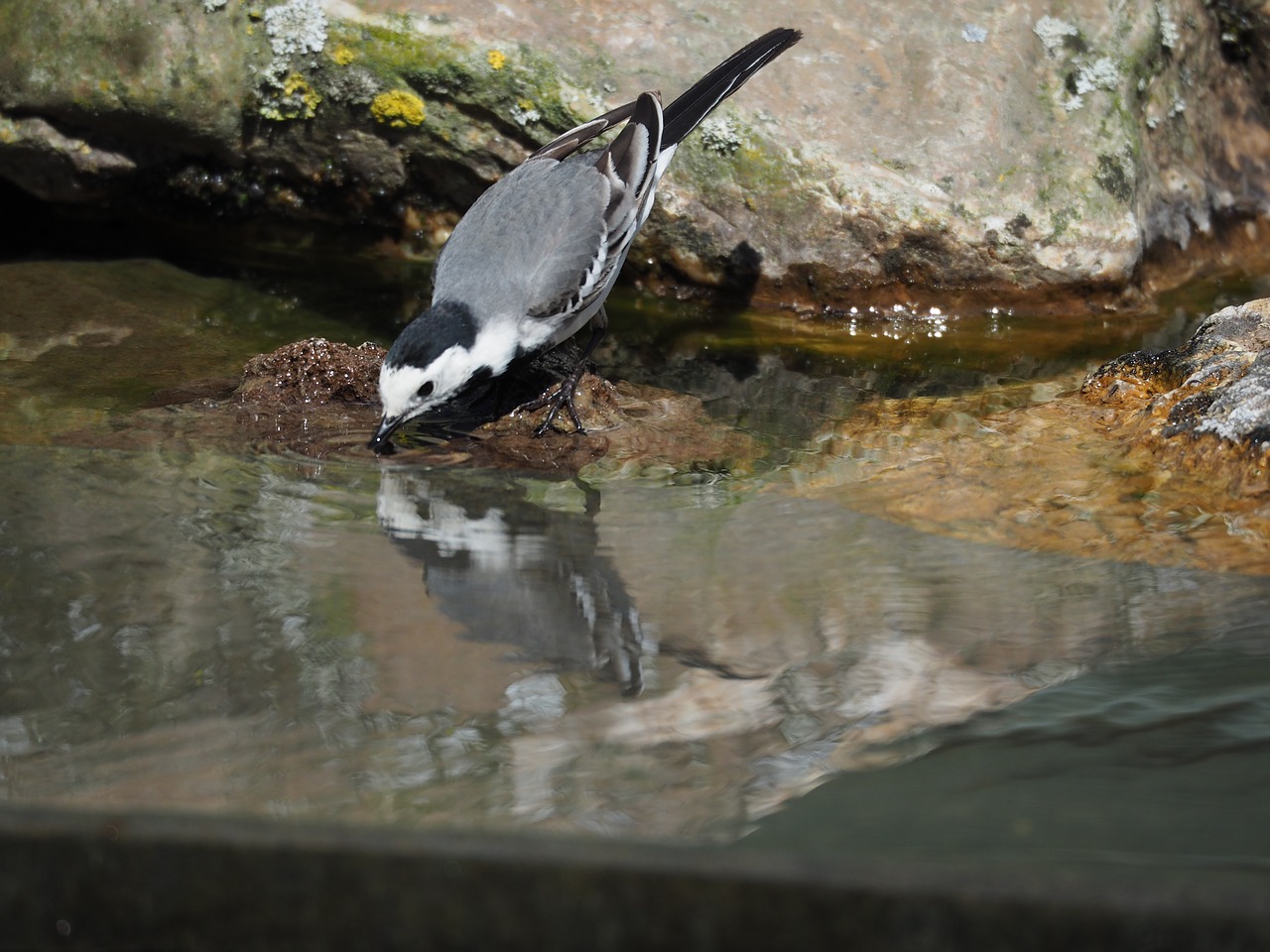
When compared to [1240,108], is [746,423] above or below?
below

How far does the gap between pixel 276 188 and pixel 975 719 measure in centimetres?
635

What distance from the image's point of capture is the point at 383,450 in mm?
5203

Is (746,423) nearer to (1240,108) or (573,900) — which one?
(573,900)

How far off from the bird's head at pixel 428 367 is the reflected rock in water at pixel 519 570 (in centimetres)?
28

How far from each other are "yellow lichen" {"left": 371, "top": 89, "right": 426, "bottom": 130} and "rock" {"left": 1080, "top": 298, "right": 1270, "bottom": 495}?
4.11 metres

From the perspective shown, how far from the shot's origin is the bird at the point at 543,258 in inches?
200

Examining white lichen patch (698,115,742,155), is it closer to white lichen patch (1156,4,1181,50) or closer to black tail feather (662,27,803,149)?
black tail feather (662,27,803,149)

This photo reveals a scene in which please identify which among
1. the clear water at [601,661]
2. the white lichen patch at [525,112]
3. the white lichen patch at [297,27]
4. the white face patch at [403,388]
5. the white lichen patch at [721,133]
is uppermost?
the white lichen patch at [297,27]

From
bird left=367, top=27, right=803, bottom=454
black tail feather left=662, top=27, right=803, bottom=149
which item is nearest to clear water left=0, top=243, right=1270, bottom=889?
→ bird left=367, top=27, right=803, bottom=454

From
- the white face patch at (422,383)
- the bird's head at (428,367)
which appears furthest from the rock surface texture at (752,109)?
the white face patch at (422,383)

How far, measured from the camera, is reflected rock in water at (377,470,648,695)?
11.7 feet

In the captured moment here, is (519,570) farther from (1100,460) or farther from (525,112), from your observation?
(525,112)

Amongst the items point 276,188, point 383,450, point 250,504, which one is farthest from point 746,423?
point 276,188

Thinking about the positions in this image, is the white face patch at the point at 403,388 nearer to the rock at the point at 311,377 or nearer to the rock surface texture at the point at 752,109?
the rock at the point at 311,377
